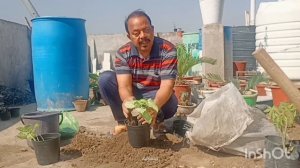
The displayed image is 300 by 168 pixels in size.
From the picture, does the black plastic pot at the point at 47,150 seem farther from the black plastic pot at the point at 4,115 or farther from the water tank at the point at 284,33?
the water tank at the point at 284,33

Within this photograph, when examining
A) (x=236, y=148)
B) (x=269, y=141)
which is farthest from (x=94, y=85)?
(x=269, y=141)

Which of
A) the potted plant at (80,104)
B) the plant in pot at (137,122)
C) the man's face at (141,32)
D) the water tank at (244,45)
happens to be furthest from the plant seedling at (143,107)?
the water tank at (244,45)

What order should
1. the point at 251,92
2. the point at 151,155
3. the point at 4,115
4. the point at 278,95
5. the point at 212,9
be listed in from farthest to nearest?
the point at 212,9, the point at 4,115, the point at 251,92, the point at 278,95, the point at 151,155

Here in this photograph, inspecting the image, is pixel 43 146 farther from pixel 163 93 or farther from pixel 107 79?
pixel 163 93

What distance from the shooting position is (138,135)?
7.22ft

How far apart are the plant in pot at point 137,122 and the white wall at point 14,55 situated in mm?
4750

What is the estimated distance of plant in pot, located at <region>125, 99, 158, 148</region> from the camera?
2119 mm

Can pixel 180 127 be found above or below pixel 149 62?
below

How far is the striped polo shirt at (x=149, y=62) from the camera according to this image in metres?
2.59

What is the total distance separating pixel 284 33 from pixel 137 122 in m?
3.47

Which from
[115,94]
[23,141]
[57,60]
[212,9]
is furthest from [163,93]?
[212,9]

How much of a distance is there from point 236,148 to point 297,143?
0.47m

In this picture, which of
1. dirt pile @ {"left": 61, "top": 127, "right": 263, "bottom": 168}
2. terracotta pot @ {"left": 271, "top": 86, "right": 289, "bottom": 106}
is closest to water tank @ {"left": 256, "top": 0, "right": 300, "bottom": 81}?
terracotta pot @ {"left": 271, "top": 86, "right": 289, "bottom": 106}

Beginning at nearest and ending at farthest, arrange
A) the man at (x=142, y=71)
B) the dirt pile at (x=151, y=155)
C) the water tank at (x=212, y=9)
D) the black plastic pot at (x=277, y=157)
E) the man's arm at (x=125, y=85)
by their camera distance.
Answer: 1. the black plastic pot at (x=277, y=157)
2. the dirt pile at (x=151, y=155)
3. the man at (x=142, y=71)
4. the man's arm at (x=125, y=85)
5. the water tank at (x=212, y=9)
